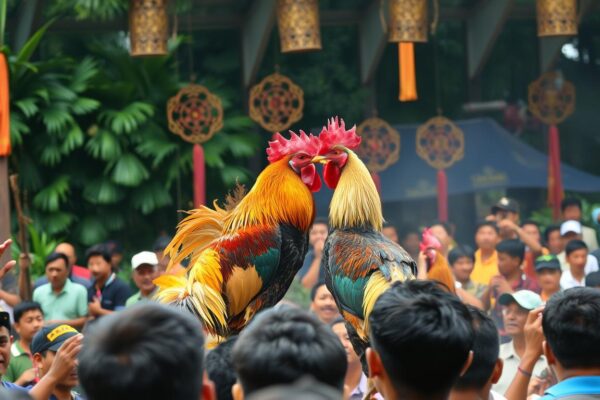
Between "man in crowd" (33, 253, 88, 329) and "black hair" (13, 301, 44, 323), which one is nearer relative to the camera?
"black hair" (13, 301, 44, 323)

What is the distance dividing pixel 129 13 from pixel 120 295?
10.0ft

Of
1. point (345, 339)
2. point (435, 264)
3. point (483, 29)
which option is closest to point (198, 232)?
point (345, 339)

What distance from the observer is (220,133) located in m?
12.2

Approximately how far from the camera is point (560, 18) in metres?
11.4

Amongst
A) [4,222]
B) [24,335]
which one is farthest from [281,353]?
[4,222]

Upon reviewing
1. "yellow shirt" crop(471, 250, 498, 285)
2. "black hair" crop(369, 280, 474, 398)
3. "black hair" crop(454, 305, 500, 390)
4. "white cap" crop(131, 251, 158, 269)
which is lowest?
"yellow shirt" crop(471, 250, 498, 285)

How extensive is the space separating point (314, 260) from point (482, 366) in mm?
6343

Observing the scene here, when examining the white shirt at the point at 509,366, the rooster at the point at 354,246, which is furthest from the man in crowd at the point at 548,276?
the rooster at the point at 354,246

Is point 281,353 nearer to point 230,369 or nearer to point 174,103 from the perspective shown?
point 230,369

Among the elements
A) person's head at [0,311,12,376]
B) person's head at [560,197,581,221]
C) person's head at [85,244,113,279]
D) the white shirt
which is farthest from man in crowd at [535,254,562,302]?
person's head at [0,311,12,376]

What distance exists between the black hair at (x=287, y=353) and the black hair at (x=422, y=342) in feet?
0.86

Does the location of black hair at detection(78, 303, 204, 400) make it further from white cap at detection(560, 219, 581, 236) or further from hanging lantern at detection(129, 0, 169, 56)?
hanging lantern at detection(129, 0, 169, 56)

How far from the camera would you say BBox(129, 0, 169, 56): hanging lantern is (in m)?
10.7

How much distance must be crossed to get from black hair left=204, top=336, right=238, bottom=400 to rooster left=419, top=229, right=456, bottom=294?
11.5 feet
